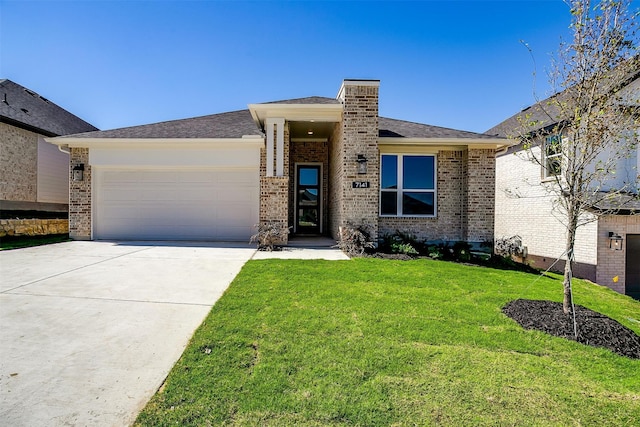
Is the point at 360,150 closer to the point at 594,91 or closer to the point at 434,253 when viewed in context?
the point at 434,253

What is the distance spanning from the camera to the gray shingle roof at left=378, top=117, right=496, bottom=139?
31.0ft

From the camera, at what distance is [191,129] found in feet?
34.5

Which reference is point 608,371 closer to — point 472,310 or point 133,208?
point 472,310

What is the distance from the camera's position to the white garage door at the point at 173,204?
397 inches

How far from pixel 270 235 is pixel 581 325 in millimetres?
6801

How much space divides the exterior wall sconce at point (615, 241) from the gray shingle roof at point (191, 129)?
10847 mm

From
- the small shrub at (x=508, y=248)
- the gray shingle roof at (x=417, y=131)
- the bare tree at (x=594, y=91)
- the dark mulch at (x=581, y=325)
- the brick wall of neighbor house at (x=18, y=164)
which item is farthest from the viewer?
the brick wall of neighbor house at (x=18, y=164)

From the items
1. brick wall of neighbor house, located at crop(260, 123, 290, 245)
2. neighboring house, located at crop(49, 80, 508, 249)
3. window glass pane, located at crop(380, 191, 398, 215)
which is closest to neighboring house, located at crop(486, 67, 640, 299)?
neighboring house, located at crop(49, 80, 508, 249)

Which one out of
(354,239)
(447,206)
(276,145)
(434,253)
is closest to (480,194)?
(447,206)

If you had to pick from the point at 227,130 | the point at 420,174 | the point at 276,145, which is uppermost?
the point at 227,130

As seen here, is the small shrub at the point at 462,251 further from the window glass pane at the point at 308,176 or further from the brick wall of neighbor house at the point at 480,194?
the window glass pane at the point at 308,176

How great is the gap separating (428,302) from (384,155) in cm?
599

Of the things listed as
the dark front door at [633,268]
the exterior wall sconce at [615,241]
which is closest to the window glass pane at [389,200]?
the exterior wall sconce at [615,241]

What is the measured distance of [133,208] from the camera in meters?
10.2
